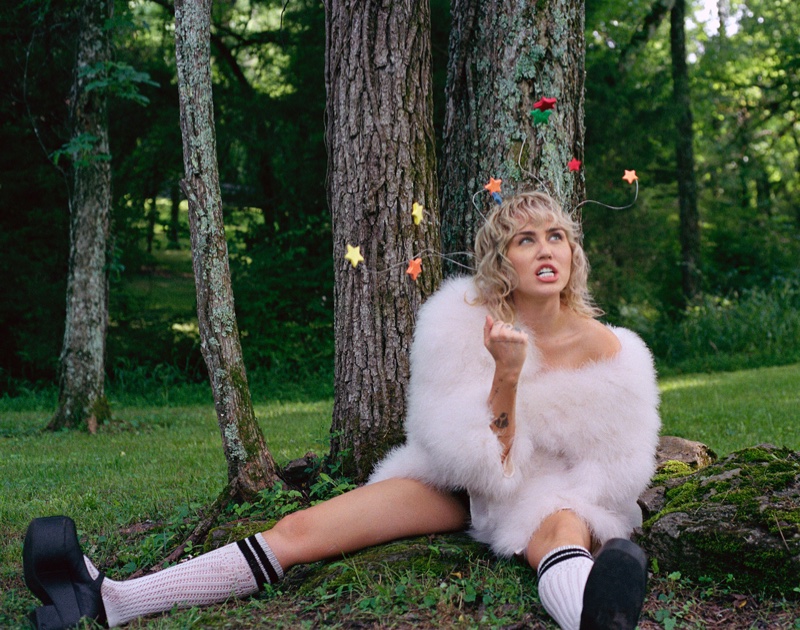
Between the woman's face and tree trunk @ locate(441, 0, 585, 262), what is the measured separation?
81cm

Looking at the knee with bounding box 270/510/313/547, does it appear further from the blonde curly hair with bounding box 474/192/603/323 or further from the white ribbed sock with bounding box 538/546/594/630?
the blonde curly hair with bounding box 474/192/603/323

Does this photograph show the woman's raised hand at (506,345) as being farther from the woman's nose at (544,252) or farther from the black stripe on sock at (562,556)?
the black stripe on sock at (562,556)

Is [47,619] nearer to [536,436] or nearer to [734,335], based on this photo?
[536,436]

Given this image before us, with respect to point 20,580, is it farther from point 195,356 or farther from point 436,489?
point 195,356

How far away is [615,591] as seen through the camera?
8.07 feet

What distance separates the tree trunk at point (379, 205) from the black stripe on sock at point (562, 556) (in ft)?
4.33

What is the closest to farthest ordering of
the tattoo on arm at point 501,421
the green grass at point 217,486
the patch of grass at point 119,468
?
the green grass at point 217,486 < the tattoo on arm at point 501,421 < the patch of grass at point 119,468

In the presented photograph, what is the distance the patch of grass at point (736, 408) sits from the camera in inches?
244

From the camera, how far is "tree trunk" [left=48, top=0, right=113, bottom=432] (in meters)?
8.06

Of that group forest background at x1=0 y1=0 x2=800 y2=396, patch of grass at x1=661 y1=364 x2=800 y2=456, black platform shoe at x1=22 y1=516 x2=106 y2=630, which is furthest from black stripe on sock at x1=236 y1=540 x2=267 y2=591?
forest background at x1=0 y1=0 x2=800 y2=396

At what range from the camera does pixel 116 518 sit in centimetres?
450

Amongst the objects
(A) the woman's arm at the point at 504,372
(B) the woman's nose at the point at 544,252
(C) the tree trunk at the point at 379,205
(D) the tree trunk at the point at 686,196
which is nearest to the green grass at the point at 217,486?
(A) the woman's arm at the point at 504,372

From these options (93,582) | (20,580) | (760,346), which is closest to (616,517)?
(93,582)

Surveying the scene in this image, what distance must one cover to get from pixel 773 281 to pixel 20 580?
12.8m
